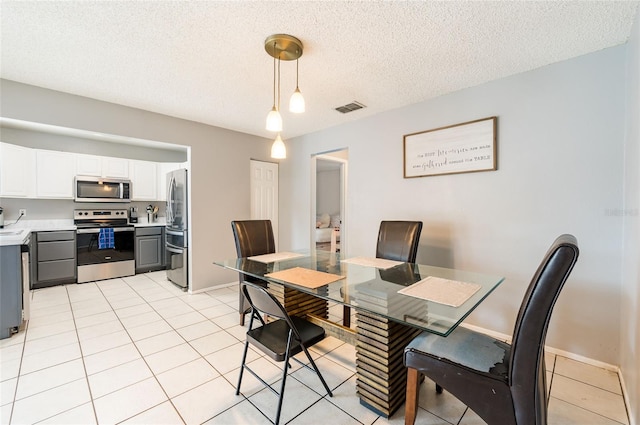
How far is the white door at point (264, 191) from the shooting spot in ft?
14.7

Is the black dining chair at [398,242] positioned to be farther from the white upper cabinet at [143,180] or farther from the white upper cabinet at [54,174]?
the white upper cabinet at [54,174]

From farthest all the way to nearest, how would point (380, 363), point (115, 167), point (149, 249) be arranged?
point (149, 249) → point (115, 167) → point (380, 363)

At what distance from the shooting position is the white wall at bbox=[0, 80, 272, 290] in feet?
8.82

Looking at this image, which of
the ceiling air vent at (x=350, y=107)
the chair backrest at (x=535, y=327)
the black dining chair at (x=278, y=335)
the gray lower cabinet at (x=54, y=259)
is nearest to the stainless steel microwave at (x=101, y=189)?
the gray lower cabinet at (x=54, y=259)

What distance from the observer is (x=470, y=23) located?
5.69ft

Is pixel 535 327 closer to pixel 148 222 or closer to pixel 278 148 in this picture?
pixel 278 148

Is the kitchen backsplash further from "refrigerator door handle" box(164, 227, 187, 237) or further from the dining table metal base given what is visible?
the dining table metal base

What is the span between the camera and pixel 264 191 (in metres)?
4.61

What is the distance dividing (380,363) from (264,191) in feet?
11.5

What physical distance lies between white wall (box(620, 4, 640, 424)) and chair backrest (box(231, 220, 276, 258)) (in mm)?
2783

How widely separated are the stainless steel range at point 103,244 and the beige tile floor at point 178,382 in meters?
1.38

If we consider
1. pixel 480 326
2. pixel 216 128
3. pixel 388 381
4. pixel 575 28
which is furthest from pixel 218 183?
pixel 575 28

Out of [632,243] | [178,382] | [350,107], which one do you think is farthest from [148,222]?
[632,243]

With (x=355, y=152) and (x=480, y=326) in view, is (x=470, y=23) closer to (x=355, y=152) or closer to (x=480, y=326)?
(x=355, y=152)
